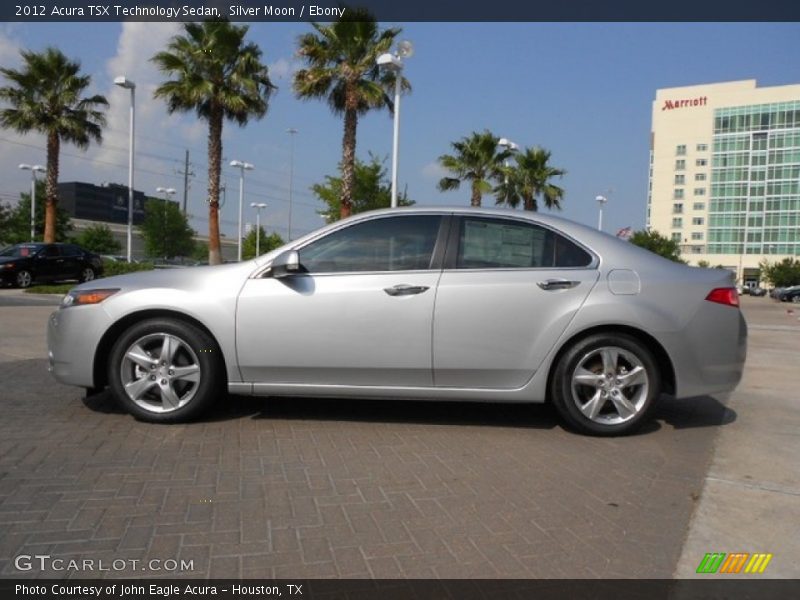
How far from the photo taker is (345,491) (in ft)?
11.6

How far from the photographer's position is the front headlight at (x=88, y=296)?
466 cm

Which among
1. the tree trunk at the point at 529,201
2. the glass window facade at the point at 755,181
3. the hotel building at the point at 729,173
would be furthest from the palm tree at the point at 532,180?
the glass window facade at the point at 755,181

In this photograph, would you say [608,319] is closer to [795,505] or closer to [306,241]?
[795,505]

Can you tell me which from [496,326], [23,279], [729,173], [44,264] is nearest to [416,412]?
[496,326]

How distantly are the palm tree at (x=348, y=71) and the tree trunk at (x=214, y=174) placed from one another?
4.63m

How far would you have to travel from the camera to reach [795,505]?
3566 millimetres

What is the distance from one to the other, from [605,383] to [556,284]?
0.76 metres

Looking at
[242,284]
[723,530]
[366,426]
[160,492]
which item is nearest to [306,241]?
[242,284]

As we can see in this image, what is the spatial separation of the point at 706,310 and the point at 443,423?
201 centimetres

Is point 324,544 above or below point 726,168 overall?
below

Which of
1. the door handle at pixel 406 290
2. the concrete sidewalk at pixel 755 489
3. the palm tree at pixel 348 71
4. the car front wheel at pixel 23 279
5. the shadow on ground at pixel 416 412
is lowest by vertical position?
the concrete sidewalk at pixel 755 489

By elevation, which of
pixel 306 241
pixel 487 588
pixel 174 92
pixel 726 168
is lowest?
pixel 487 588

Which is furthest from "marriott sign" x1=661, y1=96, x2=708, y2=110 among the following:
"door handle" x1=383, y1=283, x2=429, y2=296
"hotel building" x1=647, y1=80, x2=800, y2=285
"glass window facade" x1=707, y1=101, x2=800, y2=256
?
"door handle" x1=383, y1=283, x2=429, y2=296

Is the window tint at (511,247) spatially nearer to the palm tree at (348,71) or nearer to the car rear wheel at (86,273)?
the palm tree at (348,71)
